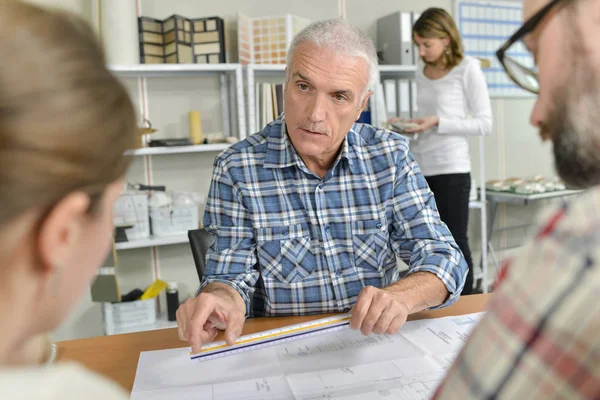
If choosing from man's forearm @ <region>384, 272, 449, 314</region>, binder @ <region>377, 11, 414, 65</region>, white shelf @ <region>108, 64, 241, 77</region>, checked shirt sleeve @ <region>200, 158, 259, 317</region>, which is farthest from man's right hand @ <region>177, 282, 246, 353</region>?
binder @ <region>377, 11, 414, 65</region>

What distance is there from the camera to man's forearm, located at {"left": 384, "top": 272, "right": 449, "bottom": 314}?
1.12 m

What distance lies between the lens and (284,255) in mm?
1349

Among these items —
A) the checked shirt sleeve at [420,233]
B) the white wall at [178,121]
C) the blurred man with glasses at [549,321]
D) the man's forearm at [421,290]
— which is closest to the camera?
the blurred man with glasses at [549,321]

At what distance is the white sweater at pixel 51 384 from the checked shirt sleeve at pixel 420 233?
0.94 m

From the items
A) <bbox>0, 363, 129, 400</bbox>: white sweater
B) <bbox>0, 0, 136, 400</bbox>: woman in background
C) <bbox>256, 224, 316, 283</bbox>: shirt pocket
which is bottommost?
<bbox>256, 224, 316, 283</bbox>: shirt pocket

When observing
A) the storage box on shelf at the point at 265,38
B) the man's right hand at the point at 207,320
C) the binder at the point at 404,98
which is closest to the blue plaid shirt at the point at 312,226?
the man's right hand at the point at 207,320

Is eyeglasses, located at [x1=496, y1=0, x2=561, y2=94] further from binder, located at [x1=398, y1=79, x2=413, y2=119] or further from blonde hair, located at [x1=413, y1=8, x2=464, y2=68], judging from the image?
binder, located at [x1=398, y1=79, x2=413, y2=119]

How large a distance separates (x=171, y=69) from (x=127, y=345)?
73.9 inches

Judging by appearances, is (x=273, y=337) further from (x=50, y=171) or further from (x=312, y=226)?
(x=50, y=171)

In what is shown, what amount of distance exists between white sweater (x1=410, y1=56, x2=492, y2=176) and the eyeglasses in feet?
6.26

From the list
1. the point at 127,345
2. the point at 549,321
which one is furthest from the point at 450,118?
the point at 549,321

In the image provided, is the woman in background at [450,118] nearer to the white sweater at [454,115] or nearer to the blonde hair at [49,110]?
the white sweater at [454,115]

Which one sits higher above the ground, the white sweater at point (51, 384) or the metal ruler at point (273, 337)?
the white sweater at point (51, 384)

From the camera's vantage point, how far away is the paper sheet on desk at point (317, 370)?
0.85 meters
